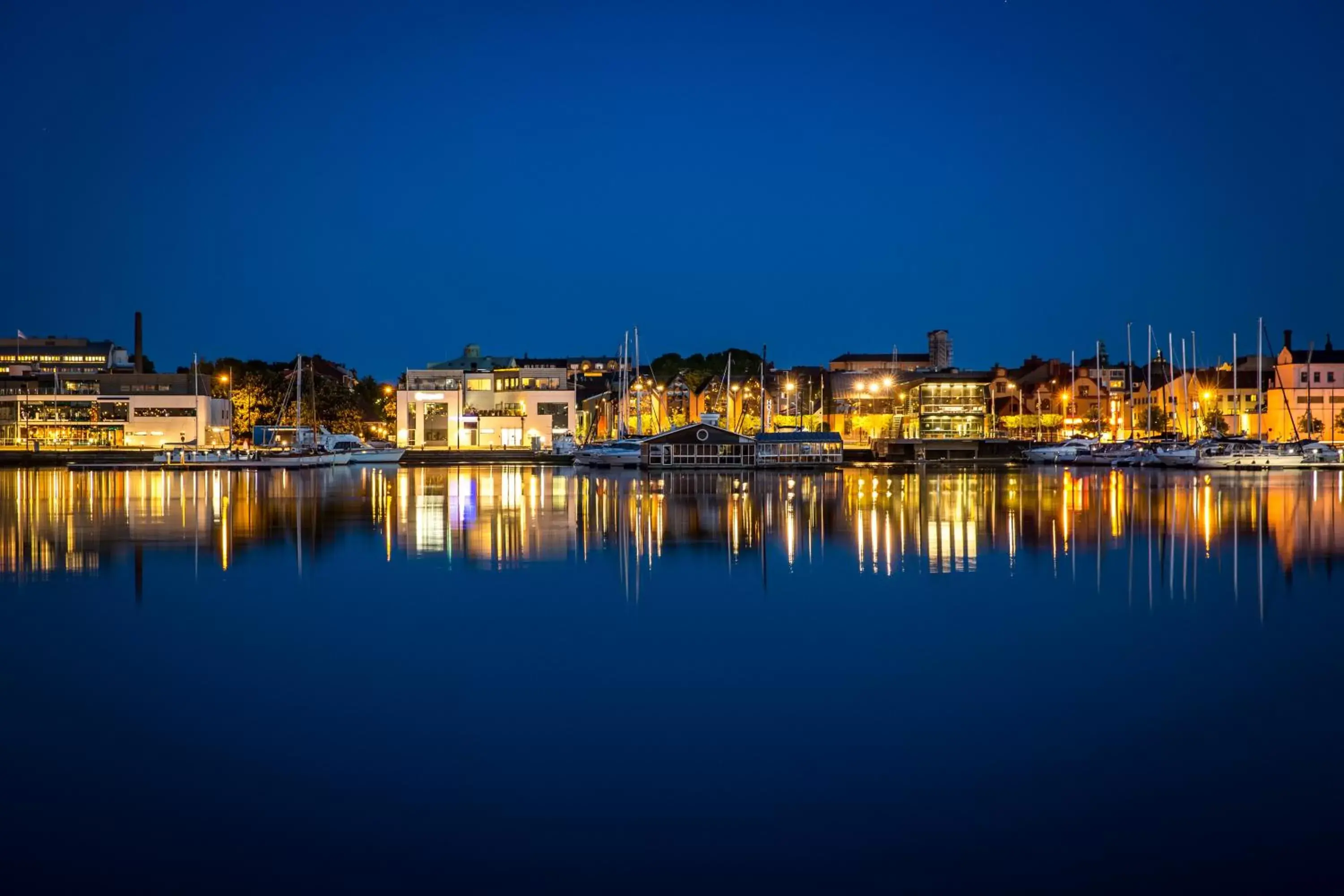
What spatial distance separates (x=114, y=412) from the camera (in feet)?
355

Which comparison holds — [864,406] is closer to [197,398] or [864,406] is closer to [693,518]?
[197,398]

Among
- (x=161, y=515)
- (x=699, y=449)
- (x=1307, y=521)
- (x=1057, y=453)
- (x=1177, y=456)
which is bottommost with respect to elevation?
(x=1307, y=521)

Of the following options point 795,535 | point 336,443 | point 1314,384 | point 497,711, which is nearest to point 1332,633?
point 497,711

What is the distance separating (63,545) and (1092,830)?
25.4 meters

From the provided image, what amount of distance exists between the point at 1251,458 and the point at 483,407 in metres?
63.3

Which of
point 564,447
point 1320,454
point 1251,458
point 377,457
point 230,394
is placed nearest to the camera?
point 1251,458

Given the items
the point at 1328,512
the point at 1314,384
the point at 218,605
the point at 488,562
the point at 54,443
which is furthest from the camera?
the point at 54,443

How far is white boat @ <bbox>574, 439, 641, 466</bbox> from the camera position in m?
74.3

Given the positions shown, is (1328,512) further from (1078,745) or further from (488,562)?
(1078,745)

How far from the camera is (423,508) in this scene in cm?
3956

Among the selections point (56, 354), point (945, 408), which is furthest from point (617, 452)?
point (56, 354)

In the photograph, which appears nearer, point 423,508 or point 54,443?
point 423,508

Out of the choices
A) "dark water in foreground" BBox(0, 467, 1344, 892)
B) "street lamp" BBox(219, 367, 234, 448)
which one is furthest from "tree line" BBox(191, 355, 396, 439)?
"dark water in foreground" BBox(0, 467, 1344, 892)

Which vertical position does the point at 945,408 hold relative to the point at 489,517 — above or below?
above
